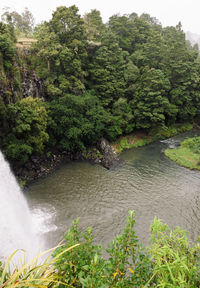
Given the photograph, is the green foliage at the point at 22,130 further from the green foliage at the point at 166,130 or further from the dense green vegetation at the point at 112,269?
the green foliage at the point at 166,130

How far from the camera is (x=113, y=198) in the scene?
43.7ft

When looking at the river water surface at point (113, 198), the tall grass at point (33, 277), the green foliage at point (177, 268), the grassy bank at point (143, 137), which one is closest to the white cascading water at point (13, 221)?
the river water surface at point (113, 198)

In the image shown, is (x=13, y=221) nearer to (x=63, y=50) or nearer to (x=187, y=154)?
(x=63, y=50)

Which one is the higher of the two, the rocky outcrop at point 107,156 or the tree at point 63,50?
the tree at point 63,50

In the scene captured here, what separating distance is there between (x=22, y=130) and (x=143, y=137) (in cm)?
1477

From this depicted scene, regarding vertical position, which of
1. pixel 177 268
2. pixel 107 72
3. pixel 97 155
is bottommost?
pixel 97 155

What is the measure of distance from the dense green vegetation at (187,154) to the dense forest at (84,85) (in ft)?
12.7

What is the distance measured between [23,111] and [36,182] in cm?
528

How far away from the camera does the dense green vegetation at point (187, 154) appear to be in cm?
1838

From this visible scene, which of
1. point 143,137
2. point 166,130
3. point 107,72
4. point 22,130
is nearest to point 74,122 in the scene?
point 22,130

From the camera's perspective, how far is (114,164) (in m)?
18.1

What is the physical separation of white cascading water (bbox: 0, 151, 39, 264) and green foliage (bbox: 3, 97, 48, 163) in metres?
0.94

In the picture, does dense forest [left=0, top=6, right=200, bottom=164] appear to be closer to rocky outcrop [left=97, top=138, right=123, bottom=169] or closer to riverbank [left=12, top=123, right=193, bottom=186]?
riverbank [left=12, top=123, right=193, bottom=186]

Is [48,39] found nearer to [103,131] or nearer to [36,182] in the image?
[103,131]
